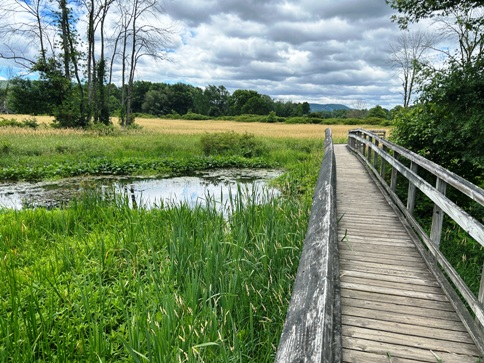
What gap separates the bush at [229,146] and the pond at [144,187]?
3113mm

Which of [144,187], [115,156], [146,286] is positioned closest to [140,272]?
[146,286]

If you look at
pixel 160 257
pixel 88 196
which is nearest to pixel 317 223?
pixel 160 257

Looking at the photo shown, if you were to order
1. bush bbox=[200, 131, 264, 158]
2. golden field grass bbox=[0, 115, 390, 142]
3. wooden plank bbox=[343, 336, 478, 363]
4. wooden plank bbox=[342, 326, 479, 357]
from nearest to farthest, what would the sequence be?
wooden plank bbox=[343, 336, 478, 363], wooden plank bbox=[342, 326, 479, 357], bush bbox=[200, 131, 264, 158], golden field grass bbox=[0, 115, 390, 142]

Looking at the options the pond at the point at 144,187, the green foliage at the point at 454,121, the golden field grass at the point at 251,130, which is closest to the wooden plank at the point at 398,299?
the green foliage at the point at 454,121

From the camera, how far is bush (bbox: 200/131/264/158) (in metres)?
17.3

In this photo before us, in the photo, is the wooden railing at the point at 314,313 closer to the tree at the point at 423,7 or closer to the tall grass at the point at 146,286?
the tall grass at the point at 146,286

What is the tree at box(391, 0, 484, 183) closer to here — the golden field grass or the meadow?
the meadow

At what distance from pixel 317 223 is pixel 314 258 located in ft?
2.58

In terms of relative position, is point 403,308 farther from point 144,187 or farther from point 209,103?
point 209,103

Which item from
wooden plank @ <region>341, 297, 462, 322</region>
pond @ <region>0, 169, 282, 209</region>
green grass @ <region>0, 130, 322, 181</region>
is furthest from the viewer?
green grass @ <region>0, 130, 322, 181</region>

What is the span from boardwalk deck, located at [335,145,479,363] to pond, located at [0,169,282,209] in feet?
14.8

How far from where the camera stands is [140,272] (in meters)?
4.23

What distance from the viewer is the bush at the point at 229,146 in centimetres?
1728

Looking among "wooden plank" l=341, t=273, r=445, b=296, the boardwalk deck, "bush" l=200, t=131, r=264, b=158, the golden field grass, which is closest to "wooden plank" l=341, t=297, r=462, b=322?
the boardwalk deck
